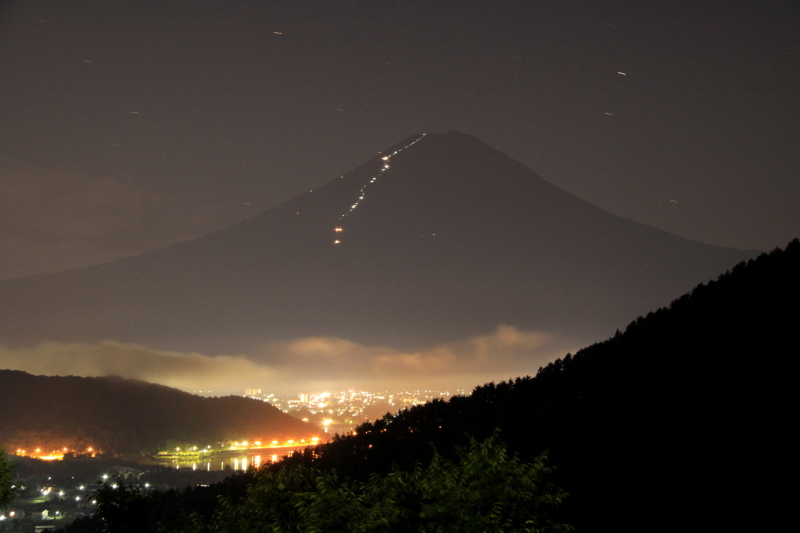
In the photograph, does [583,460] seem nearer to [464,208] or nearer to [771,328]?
[771,328]

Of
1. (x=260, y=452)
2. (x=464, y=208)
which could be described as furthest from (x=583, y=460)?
(x=464, y=208)

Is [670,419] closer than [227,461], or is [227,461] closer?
[670,419]

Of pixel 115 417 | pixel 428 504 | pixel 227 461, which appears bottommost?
pixel 227 461

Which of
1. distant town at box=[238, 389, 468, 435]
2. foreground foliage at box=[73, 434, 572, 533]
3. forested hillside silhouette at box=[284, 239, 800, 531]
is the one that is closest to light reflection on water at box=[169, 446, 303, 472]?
distant town at box=[238, 389, 468, 435]

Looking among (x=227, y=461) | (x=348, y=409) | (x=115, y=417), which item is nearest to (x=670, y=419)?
(x=227, y=461)

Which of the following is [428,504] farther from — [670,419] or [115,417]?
[115,417]
